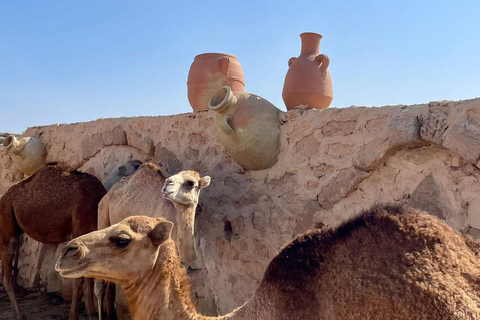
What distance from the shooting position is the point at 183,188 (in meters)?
3.74

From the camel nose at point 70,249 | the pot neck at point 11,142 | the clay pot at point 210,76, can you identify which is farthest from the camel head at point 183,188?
the pot neck at point 11,142

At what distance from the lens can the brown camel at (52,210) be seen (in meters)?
5.00

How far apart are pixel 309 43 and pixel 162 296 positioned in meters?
3.68

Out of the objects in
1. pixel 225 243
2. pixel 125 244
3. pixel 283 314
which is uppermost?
pixel 125 244

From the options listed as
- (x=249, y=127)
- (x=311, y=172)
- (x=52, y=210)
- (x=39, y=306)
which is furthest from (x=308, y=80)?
(x=39, y=306)

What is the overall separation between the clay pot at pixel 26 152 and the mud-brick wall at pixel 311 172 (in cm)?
179

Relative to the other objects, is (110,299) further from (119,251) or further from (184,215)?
(119,251)

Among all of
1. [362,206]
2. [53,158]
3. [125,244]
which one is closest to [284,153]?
[362,206]

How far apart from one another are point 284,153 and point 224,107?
2.11 ft

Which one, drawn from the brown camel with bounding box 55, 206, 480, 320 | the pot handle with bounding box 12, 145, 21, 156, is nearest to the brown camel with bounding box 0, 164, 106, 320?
the pot handle with bounding box 12, 145, 21, 156

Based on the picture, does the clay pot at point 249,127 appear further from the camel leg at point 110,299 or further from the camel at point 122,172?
the camel leg at point 110,299

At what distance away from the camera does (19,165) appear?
22.4 ft

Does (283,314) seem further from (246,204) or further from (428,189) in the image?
(246,204)

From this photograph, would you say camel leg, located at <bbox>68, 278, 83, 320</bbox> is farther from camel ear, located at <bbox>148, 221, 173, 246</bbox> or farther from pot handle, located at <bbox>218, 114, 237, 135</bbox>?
camel ear, located at <bbox>148, 221, 173, 246</bbox>
